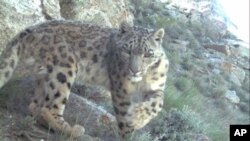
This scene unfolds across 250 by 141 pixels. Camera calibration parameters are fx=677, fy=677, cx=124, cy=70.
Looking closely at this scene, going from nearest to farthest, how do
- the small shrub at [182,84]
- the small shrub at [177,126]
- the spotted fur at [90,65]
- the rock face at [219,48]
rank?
the spotted fur at [90,65] → the small shrub at [177,126] → the small shrub at [182,84] → the rock face at [219,48]

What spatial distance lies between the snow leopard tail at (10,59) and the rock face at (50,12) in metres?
1.47

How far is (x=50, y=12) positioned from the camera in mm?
11352

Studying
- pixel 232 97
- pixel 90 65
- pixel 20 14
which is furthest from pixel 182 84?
pixel 90 65

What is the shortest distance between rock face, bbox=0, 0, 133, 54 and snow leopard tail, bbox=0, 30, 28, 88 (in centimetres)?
147

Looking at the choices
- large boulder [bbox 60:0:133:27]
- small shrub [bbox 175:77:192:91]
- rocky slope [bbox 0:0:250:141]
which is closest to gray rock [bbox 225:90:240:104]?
rocky slope [bbox 0:0:250:141]

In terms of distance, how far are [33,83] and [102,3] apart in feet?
15.9

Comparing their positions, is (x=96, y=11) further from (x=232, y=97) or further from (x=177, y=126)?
(x=232, y=97)

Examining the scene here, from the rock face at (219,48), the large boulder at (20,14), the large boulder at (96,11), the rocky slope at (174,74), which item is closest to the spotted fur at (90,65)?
the rocky slope at (174,74)

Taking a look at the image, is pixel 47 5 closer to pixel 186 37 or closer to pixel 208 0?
pixel 186 37

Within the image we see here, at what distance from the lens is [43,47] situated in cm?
837

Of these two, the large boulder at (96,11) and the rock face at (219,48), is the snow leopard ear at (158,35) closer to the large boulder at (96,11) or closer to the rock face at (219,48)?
the large boulder at (96,11)

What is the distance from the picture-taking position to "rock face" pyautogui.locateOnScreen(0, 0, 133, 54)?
10.1 m

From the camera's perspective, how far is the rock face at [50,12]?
33.2 ft

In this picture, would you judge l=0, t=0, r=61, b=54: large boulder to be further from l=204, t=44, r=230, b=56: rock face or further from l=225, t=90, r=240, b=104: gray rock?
l=204, t=44, r=230, b=56: rock face
